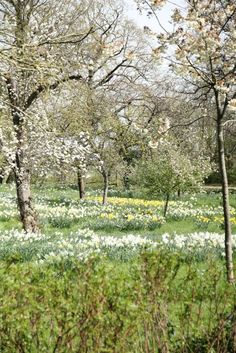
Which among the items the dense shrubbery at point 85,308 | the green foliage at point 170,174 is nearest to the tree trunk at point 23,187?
the green foliage at point 170,174

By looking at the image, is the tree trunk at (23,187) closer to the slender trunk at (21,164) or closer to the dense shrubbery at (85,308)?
the slender trunk at (21,164)

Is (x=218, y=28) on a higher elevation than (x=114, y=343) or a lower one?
higher

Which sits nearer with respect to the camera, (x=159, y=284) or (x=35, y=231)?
(x=159, y=284)

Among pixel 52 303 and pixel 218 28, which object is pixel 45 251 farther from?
pixel 52 303

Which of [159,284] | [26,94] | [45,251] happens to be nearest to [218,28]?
[159,284]

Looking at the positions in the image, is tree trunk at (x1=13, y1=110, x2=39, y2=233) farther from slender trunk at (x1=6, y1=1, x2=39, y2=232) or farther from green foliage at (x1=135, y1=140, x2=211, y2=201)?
green foliage at (x1=135, y1=140, x2=211, y2=201)

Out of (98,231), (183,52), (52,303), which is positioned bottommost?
(98,231)

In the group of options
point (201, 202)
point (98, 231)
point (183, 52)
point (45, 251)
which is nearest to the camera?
point (183, 52)

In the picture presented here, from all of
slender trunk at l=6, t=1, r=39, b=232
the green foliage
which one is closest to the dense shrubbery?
slender trunk at l=6, t=1, r=39, b=232

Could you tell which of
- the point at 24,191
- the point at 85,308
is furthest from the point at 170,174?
the point at 85,308

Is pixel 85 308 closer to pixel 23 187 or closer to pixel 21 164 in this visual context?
pixel 23 187

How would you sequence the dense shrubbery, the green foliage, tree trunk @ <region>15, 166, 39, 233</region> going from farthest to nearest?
the green foliage < tree trunk @ <region>15, 166, 39, 233</region> < the dense shrubbery

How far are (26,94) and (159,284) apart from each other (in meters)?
9.61

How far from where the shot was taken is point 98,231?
42.1 ft
